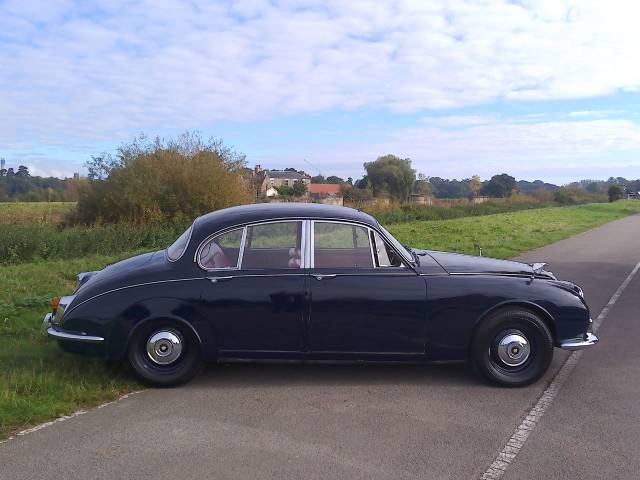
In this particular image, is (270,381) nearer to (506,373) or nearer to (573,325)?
(506,373)

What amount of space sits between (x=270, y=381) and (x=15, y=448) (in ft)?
6.96

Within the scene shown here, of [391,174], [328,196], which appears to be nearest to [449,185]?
[391,174]

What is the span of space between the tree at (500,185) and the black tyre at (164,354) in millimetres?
67312

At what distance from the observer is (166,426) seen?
4.37 meters

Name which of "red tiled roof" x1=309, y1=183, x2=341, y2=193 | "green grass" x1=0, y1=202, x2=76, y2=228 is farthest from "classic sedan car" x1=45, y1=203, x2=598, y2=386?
"red tiled roof" x1=309, y1=183, x2=341, y2=193

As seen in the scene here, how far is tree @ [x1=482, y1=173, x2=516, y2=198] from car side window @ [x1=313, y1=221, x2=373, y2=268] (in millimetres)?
66496

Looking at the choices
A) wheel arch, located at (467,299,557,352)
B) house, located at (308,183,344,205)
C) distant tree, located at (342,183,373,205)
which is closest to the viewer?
wheel arch, located at (467,299,557,352)

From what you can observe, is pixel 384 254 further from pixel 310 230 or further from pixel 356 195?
pixel 356 195

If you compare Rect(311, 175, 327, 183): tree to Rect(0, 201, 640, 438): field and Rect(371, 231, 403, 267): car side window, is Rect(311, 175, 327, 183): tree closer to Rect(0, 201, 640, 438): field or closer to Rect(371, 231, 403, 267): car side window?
Rect(0, 201, 640, 438): field

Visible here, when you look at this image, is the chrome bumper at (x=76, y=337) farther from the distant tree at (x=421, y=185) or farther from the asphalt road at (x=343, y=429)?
the distant tree at (x=421, y=185)

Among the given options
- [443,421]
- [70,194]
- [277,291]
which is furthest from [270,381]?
[70,194]

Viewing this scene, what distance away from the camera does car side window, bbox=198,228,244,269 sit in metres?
5.27

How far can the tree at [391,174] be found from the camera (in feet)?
196

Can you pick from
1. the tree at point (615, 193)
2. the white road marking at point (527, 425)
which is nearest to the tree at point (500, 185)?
the tree at point (615, 193)
